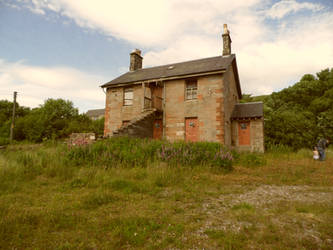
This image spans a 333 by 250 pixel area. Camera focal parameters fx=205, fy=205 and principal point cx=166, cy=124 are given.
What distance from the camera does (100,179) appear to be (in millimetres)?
5508

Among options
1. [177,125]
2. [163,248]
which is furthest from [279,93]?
[163,248]

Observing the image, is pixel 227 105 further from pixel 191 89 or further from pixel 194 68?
pixel 194 68

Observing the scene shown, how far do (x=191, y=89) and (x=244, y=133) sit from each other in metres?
5.12

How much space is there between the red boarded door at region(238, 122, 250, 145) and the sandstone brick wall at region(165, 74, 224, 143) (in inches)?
122

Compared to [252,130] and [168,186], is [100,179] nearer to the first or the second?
[168,186]

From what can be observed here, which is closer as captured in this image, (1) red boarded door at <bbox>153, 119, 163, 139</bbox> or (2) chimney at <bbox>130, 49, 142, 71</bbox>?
(1) red boarded door at <bbox>153, 119, 163, 139</bbox>

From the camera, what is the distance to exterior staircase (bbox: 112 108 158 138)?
11.8 meters

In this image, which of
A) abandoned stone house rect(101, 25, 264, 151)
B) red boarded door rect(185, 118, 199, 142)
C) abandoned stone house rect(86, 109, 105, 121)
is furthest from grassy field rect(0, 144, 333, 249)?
abandoned stone house rect(86, 109, 105, 121)

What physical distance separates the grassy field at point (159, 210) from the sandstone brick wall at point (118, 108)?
31.1 ft

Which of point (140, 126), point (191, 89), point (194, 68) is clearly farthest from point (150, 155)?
point (194, 68)

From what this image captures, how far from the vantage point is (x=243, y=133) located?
15.1 meters

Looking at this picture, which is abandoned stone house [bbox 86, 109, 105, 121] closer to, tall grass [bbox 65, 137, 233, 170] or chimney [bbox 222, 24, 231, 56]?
chimney [bbox 222, 24, 231, 56]

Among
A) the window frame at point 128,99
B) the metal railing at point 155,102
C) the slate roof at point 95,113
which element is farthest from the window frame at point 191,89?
the slate roof at point 95,113

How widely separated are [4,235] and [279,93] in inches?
1166
